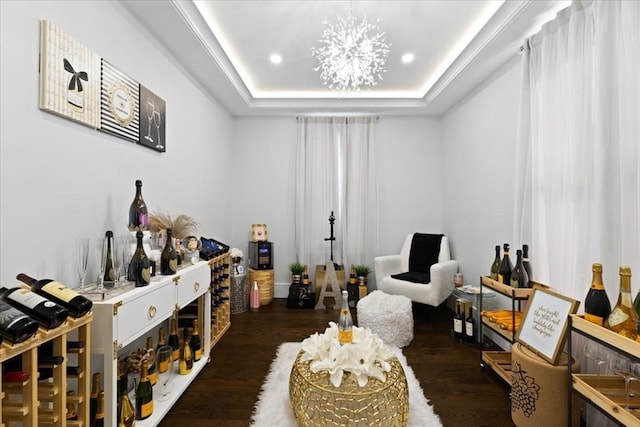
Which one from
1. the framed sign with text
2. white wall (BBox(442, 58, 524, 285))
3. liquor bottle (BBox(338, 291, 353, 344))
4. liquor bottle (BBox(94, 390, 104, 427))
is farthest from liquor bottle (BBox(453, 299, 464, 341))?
liquor bottle (BBox(94, 390, 104, 427))

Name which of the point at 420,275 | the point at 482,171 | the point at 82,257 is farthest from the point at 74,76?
the point at 420,275

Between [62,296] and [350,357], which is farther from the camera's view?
[350,357]

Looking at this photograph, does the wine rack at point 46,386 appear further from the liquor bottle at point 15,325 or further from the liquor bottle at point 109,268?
the liquor bottle at point 109,268

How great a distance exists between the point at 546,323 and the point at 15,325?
2.39 m

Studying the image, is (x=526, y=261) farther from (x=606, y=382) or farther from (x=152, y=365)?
(x=152, y=365)

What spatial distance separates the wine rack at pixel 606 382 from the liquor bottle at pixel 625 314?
121mm

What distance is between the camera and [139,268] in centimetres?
167

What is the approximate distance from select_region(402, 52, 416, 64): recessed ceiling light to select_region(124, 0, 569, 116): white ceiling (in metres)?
0.04

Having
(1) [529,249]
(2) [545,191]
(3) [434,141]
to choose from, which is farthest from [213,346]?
(3) [434,141]

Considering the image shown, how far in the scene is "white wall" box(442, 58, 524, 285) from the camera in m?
2.72

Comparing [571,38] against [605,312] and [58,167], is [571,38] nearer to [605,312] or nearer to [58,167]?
[605,312]

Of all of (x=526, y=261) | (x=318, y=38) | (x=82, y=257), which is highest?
(x=318, y=38)

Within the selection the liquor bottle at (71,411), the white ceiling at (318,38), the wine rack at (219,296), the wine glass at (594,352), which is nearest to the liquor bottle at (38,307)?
the liquor bottle at (71,411)

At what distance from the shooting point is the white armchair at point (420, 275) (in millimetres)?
3244
